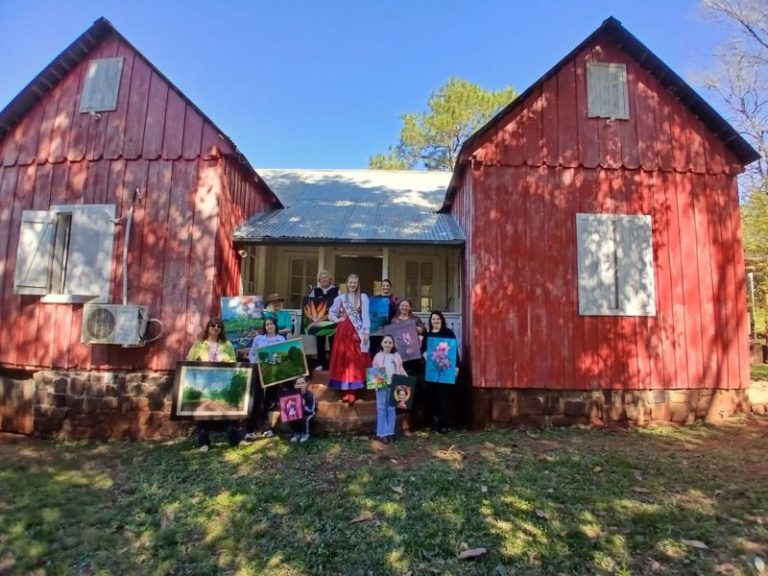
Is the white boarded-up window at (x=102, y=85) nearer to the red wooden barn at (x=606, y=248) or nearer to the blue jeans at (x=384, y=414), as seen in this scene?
the red wooden barn at (x=606, y=248)

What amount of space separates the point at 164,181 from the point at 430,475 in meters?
5.78

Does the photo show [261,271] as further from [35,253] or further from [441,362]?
[441,362]

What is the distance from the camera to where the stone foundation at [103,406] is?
668 centimetres

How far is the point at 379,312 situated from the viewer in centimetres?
691

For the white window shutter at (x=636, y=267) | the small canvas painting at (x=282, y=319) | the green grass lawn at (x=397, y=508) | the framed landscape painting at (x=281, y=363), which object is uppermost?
the white window shutter at (x=636, y=267)

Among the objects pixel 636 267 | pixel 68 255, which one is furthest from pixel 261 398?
pixel 636 267

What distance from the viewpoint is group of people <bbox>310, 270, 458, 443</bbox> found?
19.2 ft

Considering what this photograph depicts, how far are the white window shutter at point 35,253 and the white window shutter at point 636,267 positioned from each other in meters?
8.49

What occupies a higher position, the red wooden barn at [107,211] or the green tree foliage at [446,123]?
the green tree foliage at [446,123]

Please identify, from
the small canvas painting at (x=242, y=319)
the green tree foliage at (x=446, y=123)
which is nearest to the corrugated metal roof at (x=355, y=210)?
the small canvas painting at (x=242, y=319)

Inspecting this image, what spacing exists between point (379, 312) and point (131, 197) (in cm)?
422

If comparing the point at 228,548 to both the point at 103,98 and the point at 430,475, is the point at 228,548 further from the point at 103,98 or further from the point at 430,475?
the point at 103,98

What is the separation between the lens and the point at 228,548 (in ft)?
11.5

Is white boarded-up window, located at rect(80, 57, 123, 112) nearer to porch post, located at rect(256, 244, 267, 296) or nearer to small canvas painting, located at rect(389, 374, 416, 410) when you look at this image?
porch post, located at rect(256, 244, 267, 296)
